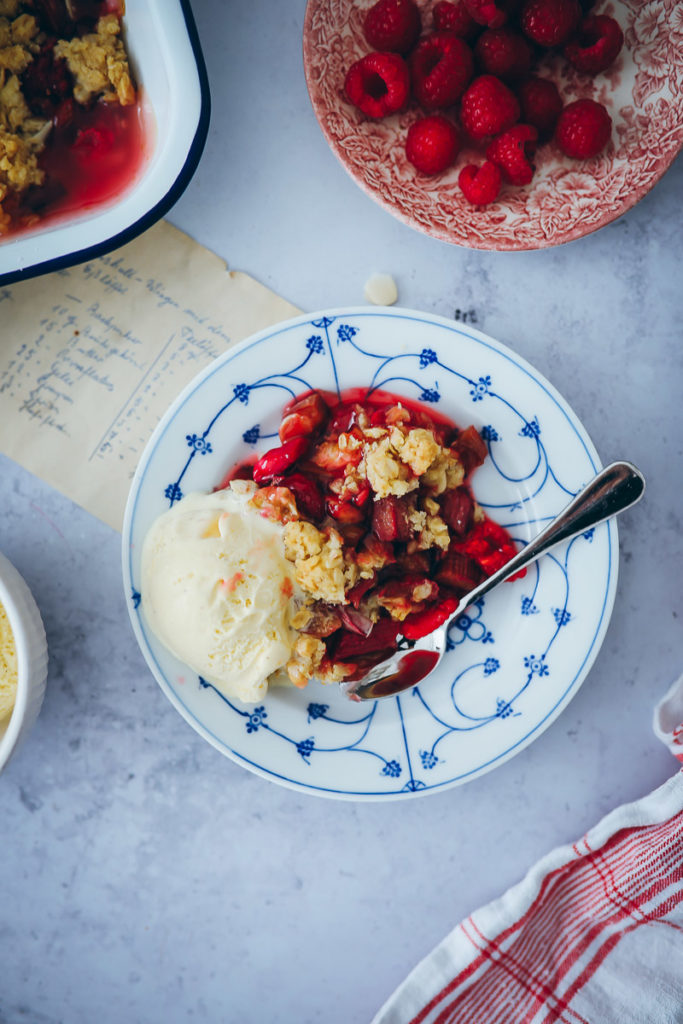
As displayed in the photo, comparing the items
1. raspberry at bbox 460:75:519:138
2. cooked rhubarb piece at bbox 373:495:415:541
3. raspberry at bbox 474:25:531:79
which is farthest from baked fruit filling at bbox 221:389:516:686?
raspberry at bbox 474:25:531:79

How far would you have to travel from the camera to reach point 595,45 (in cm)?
135

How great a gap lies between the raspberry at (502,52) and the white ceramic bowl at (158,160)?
1.77 ft

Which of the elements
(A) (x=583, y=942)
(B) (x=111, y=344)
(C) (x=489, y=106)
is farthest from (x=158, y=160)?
(A) (x=583, y=942)

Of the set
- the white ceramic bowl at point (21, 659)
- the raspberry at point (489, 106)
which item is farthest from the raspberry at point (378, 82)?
the white ceramic bowl at point (21, 659)

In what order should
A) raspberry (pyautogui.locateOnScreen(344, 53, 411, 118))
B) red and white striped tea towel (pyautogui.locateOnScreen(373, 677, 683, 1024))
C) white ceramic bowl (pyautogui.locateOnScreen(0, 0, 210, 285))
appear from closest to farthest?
white ceramic bowl (pyautogui.locateOnScreen(0, 0, 210, 285)) → raspberry (pyautogui.locateOnScreen(344, 53, 411, 118)) → red and white striped tea towel (pyautogui.locateOnScreen(373, 677, 683, 1024))

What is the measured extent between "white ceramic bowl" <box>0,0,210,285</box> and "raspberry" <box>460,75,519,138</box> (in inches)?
19.6

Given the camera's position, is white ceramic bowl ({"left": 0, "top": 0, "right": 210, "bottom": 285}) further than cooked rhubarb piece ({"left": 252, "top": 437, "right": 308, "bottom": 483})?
No

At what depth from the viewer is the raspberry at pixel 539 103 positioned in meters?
1.37

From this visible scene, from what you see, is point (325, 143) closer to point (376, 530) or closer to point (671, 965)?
point (376, 530)

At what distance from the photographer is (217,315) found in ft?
4.89

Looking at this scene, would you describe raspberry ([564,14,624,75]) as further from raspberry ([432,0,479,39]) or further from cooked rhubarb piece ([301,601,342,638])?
cooked rhubarb piece ([301,601,342,638])

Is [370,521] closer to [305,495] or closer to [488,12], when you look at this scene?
[305,495]

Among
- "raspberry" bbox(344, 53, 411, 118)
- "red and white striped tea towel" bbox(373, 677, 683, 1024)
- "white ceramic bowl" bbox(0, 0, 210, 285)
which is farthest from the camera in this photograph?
"red and white striped tea towel" bbox(373, 677, 683, 1024)

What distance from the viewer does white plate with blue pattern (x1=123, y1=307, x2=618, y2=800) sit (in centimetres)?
137
